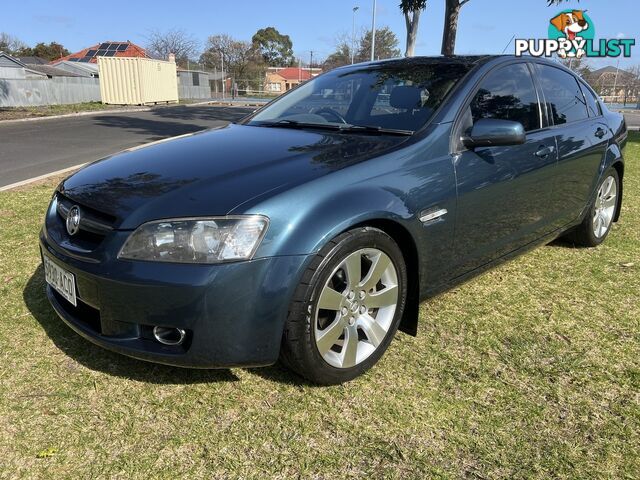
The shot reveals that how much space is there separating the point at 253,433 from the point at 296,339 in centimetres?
41

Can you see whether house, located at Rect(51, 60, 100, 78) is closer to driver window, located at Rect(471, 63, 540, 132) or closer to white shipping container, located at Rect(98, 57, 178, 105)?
white shipping container, located at Rect(98, 57, 178, 105)

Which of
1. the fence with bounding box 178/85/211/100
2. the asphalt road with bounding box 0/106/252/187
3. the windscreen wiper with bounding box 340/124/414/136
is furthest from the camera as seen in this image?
the fence with bounding box 178/85/211/100

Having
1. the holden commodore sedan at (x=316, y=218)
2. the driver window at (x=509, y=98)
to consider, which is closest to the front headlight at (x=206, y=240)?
the holden commodore sedan at (x=316, y=218)

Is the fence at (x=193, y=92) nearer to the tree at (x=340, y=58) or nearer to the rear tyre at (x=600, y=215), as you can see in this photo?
the tree at (x=340, y=58)

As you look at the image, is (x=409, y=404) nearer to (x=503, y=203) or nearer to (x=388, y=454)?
(x=388, y=454)

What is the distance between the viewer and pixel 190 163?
2.55 meters

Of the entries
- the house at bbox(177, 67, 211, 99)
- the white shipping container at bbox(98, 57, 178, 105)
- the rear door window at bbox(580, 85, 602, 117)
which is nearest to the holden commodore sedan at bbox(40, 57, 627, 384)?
the rear door window at bbox(580, 85, 602, 117)

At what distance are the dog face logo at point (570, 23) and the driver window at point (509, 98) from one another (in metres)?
19.1

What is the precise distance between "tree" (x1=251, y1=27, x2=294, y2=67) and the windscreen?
7981cm

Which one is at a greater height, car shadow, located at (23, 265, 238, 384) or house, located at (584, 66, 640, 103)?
house, located at (584, 66, 640, 103)

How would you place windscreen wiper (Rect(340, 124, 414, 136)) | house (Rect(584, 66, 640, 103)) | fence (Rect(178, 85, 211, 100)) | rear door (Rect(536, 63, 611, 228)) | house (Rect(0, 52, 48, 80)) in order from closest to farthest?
windscreen wiper (Rect(340, 124, 414, 136)) < rear door (Rect(536, 63, 611, 228)) < house (Rect(0, 52, 48, 80)) < fence (Rect(178, 85, 211, 100)) < house (Rect(584, 66, 640, 103))

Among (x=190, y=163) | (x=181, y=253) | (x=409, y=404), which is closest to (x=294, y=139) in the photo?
(x=190, y=163)

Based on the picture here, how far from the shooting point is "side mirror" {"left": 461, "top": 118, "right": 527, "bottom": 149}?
108 inches

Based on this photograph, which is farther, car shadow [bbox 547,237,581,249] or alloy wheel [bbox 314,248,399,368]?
car shadow [bbox 547,237,581,249]
